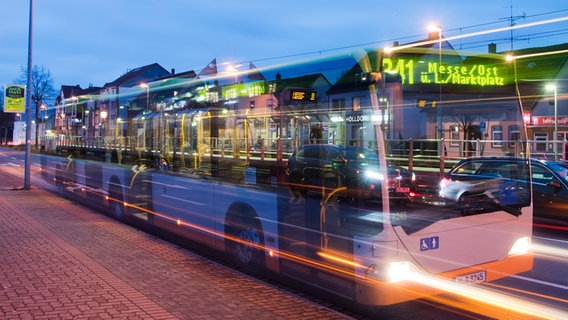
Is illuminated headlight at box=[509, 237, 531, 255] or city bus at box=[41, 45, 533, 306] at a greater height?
city bus at box=[41, 45, 533, 306]

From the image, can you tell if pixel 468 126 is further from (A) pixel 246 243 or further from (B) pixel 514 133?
(A) pixel 246 243

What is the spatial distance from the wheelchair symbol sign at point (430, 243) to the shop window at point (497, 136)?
1359 millimetres

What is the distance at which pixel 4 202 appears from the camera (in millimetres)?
13914

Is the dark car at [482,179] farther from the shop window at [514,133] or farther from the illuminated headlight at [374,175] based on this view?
the illuminated headlight at [374,175]

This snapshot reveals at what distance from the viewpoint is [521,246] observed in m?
5.35

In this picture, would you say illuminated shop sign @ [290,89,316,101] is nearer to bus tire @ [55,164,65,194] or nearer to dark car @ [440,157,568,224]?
dark car @ [440,157,568,224]

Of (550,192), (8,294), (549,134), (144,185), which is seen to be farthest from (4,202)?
(549,134)

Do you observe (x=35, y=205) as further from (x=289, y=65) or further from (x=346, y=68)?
(x=346, y=68)

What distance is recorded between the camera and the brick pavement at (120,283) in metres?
5.09

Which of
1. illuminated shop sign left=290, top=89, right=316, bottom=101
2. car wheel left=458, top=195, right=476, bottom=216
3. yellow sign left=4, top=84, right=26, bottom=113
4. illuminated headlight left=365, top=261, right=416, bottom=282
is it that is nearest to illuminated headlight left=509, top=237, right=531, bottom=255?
car wheel left=458, top=195, right=476, bottom=216

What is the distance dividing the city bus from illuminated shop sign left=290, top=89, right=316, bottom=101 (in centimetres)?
2

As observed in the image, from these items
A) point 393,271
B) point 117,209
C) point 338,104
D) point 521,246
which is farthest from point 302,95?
point 117,209

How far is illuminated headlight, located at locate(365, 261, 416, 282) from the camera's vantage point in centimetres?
439

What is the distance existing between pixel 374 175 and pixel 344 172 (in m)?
0.39
